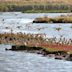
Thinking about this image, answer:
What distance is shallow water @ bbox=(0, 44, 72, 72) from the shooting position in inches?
1609

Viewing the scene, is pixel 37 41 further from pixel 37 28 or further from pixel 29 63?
pixel 37 28

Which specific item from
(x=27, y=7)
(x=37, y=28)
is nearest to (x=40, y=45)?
(x=37, y=28)

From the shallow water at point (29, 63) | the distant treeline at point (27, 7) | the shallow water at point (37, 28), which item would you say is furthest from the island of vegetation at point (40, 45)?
the distant treeline at point (27, 7)

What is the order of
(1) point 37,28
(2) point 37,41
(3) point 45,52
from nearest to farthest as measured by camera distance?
(3) point 45,52, (2) point 37,41, (1) point 37,28

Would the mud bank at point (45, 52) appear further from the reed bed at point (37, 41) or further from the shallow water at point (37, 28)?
the shallow water at point (37, 28)

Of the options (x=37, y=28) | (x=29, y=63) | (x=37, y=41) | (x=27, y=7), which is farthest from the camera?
(x=27, y=7)

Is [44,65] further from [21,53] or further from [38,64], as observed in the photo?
[21,53]

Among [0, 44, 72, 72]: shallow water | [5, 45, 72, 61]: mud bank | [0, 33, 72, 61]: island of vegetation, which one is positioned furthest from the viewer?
[0, 33, 72, 61]: island of vegetation

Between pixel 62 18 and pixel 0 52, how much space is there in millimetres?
52327

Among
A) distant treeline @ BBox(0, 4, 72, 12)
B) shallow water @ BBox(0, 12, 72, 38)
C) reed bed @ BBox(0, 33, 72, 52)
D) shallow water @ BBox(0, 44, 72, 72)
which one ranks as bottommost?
distant treeline @ BBox(0, 4, 72, 12)

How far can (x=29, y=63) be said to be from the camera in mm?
44125

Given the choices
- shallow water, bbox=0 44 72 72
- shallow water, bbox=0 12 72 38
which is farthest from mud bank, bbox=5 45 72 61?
shallow water, bbox=0 12 72 38

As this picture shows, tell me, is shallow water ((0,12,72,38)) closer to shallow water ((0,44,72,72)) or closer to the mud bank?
the mud bank

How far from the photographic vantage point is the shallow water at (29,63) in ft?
134
